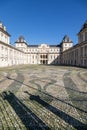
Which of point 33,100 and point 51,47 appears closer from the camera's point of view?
point 33,100

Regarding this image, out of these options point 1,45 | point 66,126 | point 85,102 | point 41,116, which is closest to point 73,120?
point 66,126

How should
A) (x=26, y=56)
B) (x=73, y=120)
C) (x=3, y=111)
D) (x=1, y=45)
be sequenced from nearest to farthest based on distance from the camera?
(x=73, y=120)
(x=3, y=111)
(x=1, y=45)
(x=26, y=56)

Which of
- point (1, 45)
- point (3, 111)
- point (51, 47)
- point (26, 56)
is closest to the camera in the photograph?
point (3, 111)

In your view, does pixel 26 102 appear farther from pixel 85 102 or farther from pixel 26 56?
pixel 26 56

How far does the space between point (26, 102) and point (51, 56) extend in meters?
99.8

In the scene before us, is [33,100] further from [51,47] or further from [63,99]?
[51,47]

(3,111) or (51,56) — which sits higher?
(51,56)

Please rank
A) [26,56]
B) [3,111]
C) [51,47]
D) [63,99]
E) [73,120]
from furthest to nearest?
1. [51,47]
2. [26,56]
3. [63,99]
4. [3,111]
5. [73,120]

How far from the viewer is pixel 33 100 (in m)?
9.75

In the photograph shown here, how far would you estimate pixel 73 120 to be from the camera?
22.2ft

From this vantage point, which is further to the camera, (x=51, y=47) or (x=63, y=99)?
(x=51, y=47)

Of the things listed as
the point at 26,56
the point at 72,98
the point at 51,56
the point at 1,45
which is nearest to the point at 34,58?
the point at 26,56

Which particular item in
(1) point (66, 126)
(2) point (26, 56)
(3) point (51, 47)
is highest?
(3) point (51, 47)

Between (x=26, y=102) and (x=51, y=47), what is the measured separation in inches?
4173
